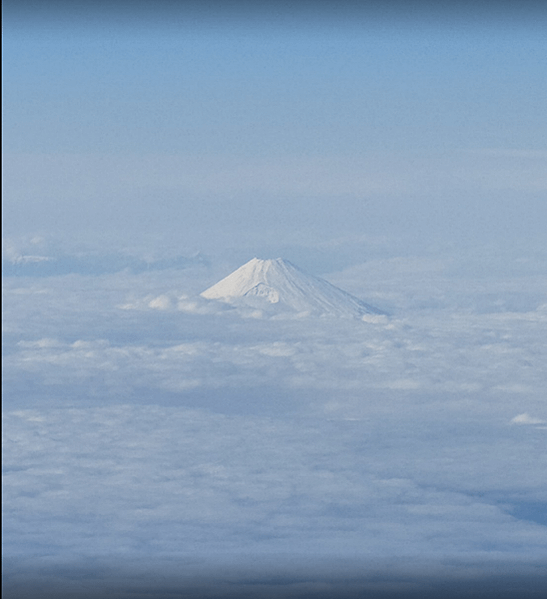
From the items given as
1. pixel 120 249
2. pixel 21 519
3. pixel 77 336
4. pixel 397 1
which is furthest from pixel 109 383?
pixel 397 1

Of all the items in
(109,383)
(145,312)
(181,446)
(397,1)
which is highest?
(397,1)

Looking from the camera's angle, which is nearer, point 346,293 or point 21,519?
point 21,519

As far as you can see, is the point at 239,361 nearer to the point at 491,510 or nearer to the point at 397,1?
the point at 491,510

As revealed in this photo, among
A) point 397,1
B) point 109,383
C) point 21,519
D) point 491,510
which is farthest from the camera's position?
point 491,510

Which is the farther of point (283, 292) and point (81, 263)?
point (283, 292)

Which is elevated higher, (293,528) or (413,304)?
(413,304)

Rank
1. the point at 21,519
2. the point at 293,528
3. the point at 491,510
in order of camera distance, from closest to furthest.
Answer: the point at 21,519 < the point at 293,528 < the point at 491,510

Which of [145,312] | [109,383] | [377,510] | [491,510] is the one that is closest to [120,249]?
[145,312]
